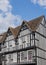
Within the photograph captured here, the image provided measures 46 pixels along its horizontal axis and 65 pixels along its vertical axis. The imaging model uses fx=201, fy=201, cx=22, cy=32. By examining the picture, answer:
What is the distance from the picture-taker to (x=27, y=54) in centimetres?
4238

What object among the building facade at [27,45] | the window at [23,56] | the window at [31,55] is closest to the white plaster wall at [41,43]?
the building facade at [27,45]

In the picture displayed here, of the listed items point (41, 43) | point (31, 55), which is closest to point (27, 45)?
point (31, 55)

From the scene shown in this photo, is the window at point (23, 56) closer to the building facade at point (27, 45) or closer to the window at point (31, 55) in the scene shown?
the building facade at point (27, 45)

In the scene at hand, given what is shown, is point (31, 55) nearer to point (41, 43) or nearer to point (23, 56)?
point (23, 56)

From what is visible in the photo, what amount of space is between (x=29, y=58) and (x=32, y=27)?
6.62m

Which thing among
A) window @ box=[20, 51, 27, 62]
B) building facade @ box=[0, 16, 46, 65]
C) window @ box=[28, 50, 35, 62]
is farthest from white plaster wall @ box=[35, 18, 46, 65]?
window @ box=[20, 51, 27, 62]

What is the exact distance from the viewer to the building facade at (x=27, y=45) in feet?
136

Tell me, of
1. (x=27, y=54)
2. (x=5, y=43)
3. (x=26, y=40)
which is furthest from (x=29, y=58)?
(x=5, y=43)

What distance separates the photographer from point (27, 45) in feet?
140

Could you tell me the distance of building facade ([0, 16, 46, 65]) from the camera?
136 ft

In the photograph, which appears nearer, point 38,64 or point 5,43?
point 38,64

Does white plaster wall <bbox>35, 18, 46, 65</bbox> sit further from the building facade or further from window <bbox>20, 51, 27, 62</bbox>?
window <bbox>20, 51, 27, 62</bbox>

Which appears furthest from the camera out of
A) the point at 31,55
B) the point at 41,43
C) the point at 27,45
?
the point at 41,43

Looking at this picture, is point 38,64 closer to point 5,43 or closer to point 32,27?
point 32,27
